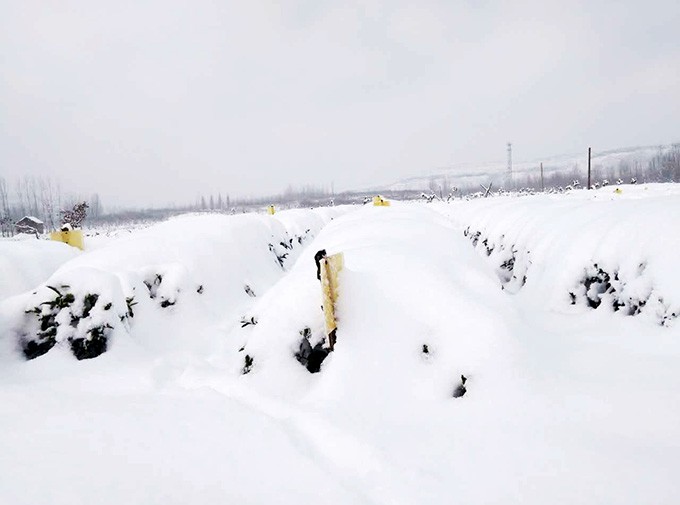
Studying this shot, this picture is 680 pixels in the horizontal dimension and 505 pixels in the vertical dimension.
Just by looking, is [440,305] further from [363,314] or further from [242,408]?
[242,408]

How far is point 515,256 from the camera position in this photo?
6.25m

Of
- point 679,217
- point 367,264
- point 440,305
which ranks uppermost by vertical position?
point 679,217

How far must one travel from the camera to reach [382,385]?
2752 mm

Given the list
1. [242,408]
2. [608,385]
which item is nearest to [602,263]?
[608,385]

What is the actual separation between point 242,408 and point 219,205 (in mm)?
129737

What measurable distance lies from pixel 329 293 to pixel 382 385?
2.86ft

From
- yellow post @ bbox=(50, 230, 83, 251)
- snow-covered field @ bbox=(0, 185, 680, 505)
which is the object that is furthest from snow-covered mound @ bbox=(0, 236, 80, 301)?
yellow post @ bbox=(50, 230, 83, 251)

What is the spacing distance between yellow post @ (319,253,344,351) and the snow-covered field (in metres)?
0.12

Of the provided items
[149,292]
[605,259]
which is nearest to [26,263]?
[149,292]

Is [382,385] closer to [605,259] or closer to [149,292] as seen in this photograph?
[605,259]

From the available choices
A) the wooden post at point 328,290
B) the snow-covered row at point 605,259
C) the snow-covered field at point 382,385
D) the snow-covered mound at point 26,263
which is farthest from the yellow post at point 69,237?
the snow-covered row at point 605,259

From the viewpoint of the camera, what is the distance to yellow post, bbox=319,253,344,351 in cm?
310

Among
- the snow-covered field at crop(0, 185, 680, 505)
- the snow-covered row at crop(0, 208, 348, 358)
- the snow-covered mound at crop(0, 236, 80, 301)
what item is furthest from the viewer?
the snow-covered mound at crop(0, 236, 80, 301)

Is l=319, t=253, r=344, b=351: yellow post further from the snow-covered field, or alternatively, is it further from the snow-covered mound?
the snow-covered mound
